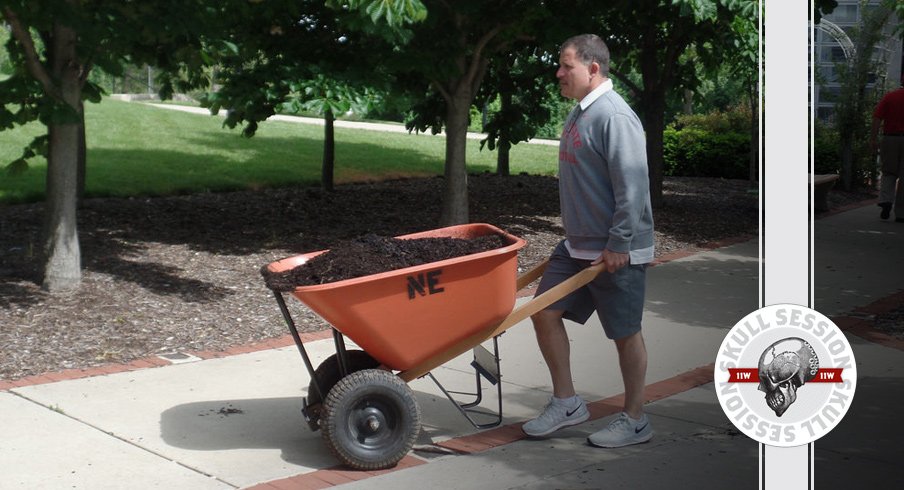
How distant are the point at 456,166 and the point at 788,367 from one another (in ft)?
30.6

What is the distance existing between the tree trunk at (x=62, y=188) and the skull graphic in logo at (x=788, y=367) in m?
6.77

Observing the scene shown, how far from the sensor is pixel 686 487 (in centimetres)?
455

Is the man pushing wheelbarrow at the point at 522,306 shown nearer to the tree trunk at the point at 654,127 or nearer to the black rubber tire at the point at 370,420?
the black rubber tire at the point at 370,420

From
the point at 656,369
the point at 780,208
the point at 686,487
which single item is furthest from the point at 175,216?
the point at 780,208

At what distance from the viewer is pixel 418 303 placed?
4777 millimetres

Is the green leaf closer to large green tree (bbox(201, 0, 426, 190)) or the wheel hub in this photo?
large green tree (bbox(201, 0, 426, 190))

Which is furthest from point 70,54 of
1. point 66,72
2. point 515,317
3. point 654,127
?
point 654,127

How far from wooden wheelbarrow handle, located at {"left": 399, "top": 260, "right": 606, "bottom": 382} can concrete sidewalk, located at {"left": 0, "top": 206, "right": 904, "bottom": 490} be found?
399mm

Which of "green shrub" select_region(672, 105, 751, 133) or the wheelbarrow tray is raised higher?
"green shrub" select_region(672, 105, 751, 133)

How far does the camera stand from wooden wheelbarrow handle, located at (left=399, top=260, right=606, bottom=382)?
498 cm

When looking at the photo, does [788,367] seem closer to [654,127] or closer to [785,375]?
[785,375]

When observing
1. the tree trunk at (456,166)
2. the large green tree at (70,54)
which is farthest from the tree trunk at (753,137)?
the large green tree at (70,54)

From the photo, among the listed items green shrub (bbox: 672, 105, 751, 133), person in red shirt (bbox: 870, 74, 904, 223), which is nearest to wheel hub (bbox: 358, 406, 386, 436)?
person in red shirt (bbox: 870, 74, 904, 223)

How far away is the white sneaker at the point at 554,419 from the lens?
208 inches
